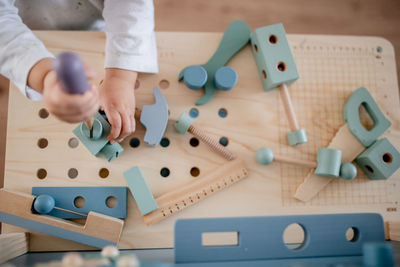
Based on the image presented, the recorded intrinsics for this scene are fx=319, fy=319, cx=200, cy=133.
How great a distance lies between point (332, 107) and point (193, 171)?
34cm

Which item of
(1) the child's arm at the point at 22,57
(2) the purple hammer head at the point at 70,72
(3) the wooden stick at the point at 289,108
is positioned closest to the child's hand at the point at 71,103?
(2) the purple hammer head at the point at 70,72

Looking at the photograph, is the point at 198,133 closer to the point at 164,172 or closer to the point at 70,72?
the point at 164,172

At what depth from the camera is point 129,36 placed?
647 mm

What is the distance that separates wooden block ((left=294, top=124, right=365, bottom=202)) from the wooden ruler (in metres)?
0.12

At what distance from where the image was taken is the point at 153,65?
674mm

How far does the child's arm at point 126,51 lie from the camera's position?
0.60 meters

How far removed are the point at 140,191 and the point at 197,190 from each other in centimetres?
11

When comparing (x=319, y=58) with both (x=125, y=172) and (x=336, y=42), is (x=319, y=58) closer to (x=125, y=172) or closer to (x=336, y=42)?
(x=336, y=42)

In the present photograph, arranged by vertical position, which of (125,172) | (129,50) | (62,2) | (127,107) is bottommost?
(125,172)

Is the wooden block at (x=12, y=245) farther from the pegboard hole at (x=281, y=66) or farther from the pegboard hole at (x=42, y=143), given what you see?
the pegboard hole at (x=281, y=66)

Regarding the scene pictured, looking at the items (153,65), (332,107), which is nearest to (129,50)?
(153,65)

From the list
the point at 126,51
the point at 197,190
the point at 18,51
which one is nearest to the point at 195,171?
the point at 197,190

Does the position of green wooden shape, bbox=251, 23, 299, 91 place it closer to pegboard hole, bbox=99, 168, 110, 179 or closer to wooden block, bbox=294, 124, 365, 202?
wooden block, bbox=294, 124, 365, 202

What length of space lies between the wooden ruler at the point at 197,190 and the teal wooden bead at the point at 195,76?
0.18 metres
